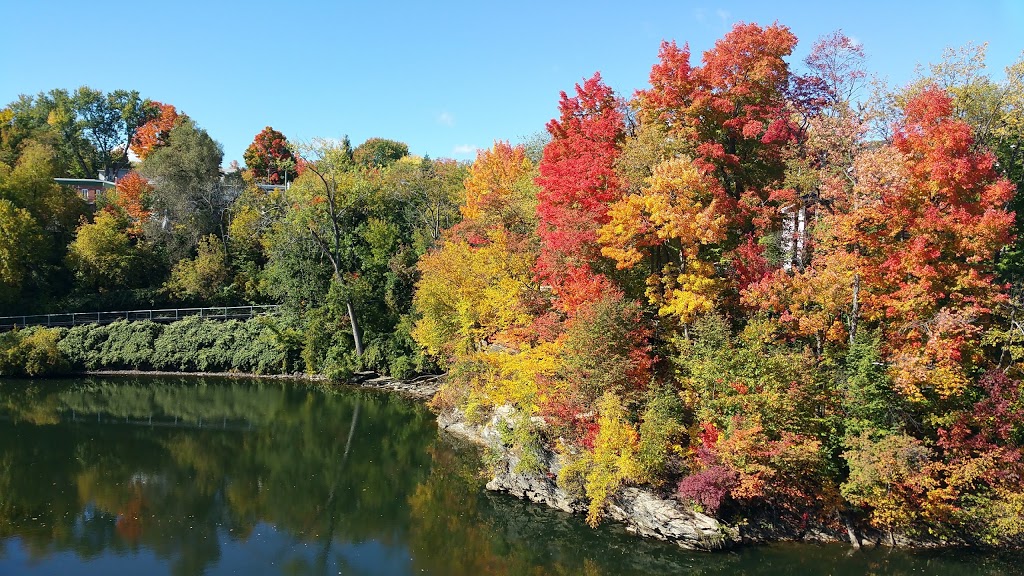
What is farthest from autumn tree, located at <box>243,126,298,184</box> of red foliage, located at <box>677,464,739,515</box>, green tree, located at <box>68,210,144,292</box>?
red foliage, located at <box>677,464,739,515</box>

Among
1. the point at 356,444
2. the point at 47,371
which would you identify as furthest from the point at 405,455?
the point at 47,371

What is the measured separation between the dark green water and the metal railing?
14.3 meters

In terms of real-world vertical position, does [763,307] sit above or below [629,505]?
above

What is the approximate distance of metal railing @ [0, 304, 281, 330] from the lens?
48000 mm

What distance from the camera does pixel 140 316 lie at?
49750 mm

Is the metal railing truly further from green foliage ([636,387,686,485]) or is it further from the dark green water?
green foliage ([636,387,686,485])

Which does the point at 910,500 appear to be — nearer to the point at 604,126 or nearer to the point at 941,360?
the point at 941,360

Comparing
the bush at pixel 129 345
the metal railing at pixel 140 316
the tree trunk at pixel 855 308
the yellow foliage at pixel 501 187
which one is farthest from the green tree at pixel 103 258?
the tree trunk at pixel 855 308

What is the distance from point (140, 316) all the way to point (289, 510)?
34.1 metres

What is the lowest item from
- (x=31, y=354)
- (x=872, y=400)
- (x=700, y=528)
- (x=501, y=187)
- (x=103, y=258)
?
(x=700, y=528)

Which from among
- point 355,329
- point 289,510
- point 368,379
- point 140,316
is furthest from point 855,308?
point 140,316

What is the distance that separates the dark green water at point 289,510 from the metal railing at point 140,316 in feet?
46.9

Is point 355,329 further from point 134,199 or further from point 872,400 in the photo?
point 872,400

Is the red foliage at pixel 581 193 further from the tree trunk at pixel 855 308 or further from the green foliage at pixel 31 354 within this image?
→ the green foliage at pixel 31 354
